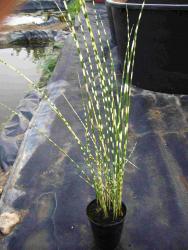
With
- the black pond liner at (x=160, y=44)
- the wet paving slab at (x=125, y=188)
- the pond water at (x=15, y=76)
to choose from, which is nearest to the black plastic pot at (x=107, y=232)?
the wet paving slab at (x=125, y=188)

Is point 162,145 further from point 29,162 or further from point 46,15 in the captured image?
point 46,15

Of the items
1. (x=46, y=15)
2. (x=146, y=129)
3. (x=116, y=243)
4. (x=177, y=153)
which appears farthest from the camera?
(x=46, y=15)

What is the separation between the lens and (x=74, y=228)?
6.28 ft

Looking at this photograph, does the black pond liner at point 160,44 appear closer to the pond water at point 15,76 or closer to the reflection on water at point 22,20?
the pond water at point 15,76

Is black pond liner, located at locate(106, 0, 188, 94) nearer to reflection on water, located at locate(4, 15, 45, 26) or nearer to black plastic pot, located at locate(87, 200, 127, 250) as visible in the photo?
black plastic pot, located at locate(87, 200, 127, 250)

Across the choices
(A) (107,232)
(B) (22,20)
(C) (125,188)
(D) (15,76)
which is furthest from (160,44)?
(B) (22,20)

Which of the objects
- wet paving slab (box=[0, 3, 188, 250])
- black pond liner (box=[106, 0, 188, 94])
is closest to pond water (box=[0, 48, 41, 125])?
wet paving slab (box=[0, 3, 188, 250])

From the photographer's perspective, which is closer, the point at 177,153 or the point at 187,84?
the point at 177,153

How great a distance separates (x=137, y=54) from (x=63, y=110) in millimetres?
959

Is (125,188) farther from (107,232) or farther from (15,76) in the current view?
(15,76)

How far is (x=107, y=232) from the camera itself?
162 cm

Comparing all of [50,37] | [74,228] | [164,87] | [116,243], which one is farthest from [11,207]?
[50,37]

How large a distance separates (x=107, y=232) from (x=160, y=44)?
207 cm

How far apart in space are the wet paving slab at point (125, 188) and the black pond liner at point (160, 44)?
0.27 meters
